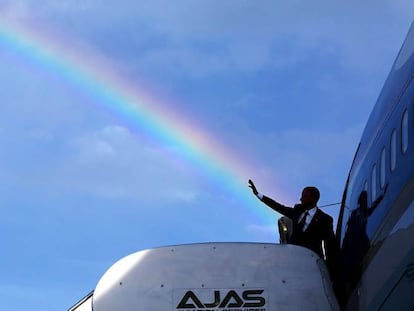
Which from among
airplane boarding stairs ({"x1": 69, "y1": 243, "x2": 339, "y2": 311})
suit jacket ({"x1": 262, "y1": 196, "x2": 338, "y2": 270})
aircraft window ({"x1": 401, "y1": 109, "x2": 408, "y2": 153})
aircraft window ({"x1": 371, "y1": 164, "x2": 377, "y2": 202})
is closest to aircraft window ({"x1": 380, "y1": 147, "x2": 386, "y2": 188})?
aircraft window ({"x1": 371, "y1": 164, "x2": 377, "y2": 202})

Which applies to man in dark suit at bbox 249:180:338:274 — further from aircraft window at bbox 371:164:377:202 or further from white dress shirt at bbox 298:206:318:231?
aircraft window at bbox 371:164:377:202

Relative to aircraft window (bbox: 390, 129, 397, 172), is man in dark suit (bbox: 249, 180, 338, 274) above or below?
above

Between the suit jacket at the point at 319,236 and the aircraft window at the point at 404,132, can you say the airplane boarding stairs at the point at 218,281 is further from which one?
the aircraft window at the point at 404,132

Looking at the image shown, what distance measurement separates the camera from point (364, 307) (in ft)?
18.4

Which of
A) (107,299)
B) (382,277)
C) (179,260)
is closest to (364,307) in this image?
(382,277)

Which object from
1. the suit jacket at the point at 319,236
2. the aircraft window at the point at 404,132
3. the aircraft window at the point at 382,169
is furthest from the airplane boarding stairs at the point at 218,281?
the aircraft window at the point at 404,132

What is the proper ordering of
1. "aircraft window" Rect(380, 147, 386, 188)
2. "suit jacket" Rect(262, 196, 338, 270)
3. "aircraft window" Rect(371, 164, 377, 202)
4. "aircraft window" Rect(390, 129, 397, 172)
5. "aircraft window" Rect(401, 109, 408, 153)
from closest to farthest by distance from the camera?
"aircraft window" Rect(401, 109, 408, 153) → "aircraft window" Rect(390, 129, 397, 172) → "aircraft window" Rect(380, 147, 386, 188) → "aircraft window" Rect(371, 164, 377, 202) → "suit jacket" Rect(262, 196, 338, 270)

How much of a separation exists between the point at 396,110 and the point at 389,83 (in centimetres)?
85

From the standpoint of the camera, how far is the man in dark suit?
7.18 m

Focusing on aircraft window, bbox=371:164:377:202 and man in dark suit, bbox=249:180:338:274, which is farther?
man in dark suit, bbox=249:180:338:274

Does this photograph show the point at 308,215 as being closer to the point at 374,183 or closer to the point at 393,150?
the point at 374,183

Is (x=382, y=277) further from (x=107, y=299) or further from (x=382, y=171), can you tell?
(x=107, y=299)

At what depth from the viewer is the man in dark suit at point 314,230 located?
7176 mm

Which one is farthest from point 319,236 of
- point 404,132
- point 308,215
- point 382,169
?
point 404,132
